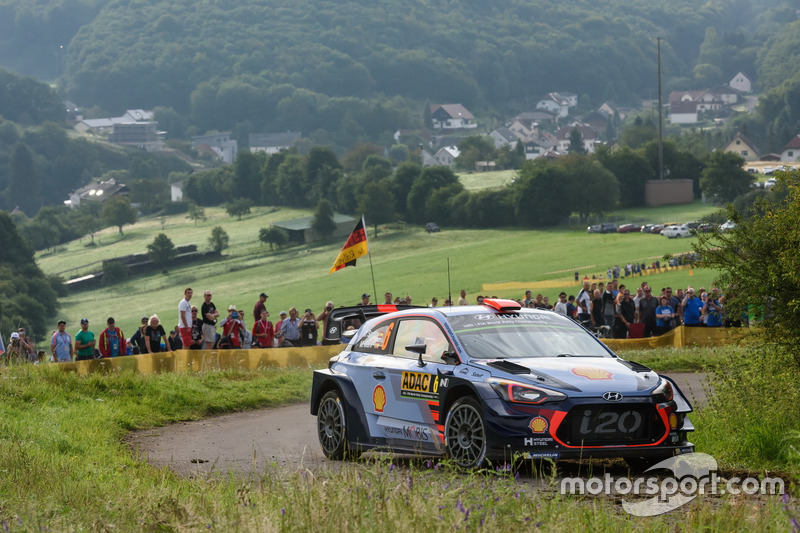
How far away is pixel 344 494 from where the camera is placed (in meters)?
6.72

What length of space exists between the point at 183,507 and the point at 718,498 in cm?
380

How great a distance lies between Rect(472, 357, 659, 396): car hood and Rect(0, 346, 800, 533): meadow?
740mm

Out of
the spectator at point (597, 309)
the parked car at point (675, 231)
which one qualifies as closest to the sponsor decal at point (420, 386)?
the spectator at point (597, 309)

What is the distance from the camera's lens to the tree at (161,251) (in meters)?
140

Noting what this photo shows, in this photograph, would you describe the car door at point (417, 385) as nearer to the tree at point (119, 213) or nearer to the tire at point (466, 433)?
the tire at point (466, 433)

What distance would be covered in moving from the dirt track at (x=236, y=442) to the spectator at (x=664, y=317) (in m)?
9.49

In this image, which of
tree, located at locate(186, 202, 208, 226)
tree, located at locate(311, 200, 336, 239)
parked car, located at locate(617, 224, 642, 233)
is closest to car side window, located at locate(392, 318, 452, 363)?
parked car, located at locate(617, 224, 642, 233)

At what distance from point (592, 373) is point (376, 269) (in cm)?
9710

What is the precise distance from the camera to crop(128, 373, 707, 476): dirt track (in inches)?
454

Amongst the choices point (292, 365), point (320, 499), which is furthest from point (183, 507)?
point (292, 365)

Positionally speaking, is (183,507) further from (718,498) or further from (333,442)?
(333,442)

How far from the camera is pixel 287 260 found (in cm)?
12656

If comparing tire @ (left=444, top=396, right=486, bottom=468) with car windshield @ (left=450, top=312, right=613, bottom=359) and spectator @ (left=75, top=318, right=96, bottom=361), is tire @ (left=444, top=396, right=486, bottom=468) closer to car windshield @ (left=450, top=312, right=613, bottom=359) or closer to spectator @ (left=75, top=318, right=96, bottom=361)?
car windshield @ (left=450, top=312, right=613, bottom=359)

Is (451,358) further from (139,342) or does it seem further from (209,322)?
(139,342)
